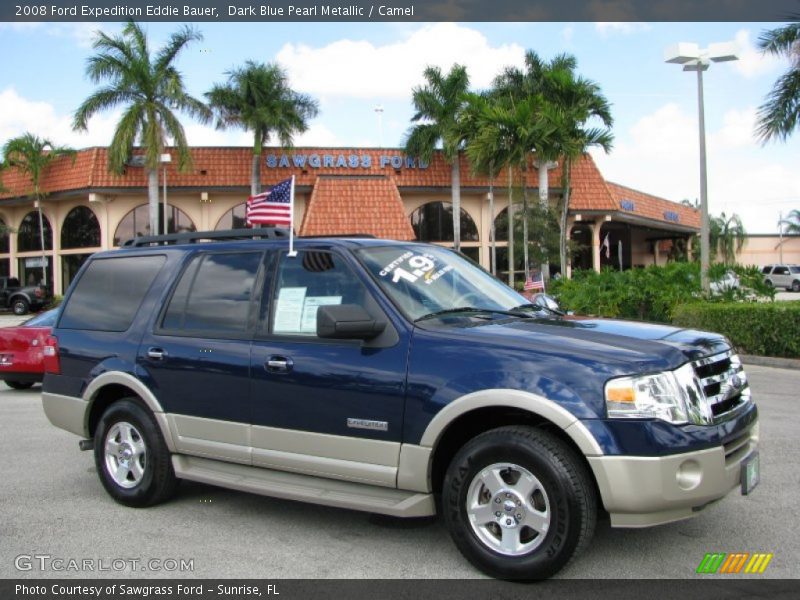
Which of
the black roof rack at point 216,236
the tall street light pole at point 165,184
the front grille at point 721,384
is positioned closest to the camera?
the front grille at point 721,384

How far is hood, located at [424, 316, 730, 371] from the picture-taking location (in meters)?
3.91

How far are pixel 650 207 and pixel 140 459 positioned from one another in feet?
121

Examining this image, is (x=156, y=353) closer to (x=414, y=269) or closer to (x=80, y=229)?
(x=414, y=269)

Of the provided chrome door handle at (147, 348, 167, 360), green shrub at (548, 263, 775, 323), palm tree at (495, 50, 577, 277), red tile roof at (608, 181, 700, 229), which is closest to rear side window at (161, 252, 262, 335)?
chrome door handle at (147, 348, 167, 360)

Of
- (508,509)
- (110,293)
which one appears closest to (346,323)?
(508,509)

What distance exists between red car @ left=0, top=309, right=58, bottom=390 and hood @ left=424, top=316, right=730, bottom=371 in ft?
28.8

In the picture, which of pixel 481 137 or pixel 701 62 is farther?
pixel 481 137

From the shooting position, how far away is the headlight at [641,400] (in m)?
3.76

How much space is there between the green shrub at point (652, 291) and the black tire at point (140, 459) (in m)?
14.4

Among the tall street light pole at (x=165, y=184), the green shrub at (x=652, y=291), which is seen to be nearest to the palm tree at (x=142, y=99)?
the tall street light pole at (x=165, y=184)

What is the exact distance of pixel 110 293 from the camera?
235 inches

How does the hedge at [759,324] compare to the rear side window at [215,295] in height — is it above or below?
below

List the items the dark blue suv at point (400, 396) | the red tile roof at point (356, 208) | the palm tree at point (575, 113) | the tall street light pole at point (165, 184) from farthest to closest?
the red tile roof at point (356, 208), the tall street light pole at point (165, 184), the palm tree at point (575, 113), the dark blue suv at point (400, 396)

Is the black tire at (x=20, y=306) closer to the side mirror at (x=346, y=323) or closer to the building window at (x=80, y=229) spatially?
the building window at (x=80, y=229)
